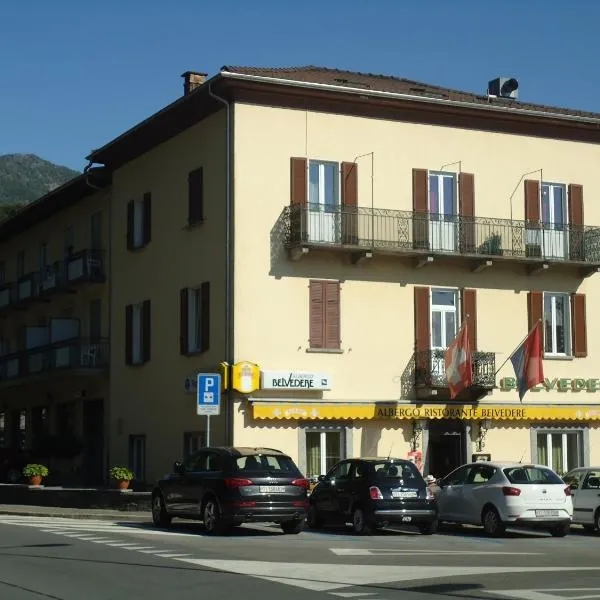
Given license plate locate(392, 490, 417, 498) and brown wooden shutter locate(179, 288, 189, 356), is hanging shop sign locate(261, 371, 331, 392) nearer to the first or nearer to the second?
brown wooden shutter locate(179, 288, 189, 356)

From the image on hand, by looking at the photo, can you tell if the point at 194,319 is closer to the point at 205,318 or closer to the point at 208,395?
the point at 205,318

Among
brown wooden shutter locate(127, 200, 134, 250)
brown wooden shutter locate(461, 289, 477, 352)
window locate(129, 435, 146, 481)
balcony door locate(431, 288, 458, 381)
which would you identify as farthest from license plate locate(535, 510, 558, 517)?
brown wooden shutter locate(127, 200, 134, 250)

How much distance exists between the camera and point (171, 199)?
34.7 metres

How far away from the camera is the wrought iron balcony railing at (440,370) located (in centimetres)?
3216

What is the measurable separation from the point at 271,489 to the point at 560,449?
1413 cm

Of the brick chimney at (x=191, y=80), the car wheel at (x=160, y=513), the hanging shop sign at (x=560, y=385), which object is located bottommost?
the car wheel at (x=160, y=513)

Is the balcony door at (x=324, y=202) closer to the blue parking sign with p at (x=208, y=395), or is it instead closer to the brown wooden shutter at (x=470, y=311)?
the brown wooden shutter at (x=470, y=311)

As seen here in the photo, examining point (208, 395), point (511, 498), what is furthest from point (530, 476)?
point (208, 395)

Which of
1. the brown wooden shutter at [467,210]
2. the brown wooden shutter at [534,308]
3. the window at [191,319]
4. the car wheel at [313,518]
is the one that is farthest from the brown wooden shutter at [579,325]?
the car wheel at [313,518]

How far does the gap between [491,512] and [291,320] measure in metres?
8.93

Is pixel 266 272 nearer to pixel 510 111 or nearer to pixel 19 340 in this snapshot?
pixel 510 111

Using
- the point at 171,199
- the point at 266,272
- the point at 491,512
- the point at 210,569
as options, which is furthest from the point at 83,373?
the point at 210,569

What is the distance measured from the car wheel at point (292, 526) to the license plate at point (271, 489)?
100 cm

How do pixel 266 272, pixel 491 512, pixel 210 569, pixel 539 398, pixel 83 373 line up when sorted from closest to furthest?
pixel 210 569 < pixel 491 512 < pixel 266 272 < pixel 539 398 < pixel 83 373
